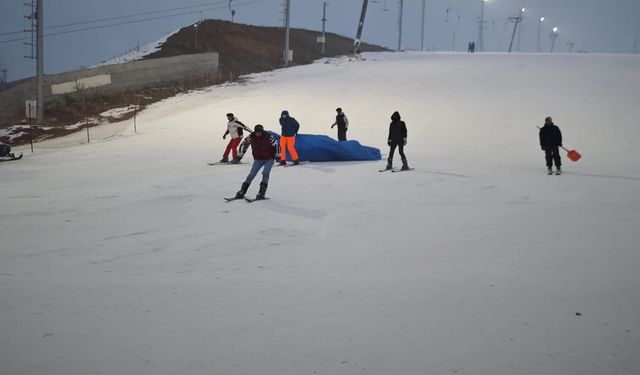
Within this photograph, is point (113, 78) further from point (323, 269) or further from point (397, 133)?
point (323, 269)

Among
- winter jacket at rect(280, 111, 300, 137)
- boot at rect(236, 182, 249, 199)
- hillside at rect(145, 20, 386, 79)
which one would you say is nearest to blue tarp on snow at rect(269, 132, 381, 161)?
winter jacket at rect(280, 111, 300, 137)

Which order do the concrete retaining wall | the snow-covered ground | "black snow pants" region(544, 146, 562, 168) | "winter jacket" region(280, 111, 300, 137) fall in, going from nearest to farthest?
the snow-covered ground
"black snow pants" region(544, 146, 562, 168)
"winter jacket" region(280, 111, 300, 137)
the concrete retaining wall

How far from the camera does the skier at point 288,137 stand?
16.8 m

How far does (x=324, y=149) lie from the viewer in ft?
60.4

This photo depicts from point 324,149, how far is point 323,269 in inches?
430

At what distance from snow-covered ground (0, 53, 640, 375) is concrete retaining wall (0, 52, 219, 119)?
14.2m

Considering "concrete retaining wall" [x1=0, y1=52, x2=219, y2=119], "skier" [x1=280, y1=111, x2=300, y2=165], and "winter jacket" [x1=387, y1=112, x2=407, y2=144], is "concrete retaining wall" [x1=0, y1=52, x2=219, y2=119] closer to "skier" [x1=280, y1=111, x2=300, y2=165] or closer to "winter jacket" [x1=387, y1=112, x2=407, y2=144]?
A: "skier" [x1=280, y1=111, x2=300, y2=165]

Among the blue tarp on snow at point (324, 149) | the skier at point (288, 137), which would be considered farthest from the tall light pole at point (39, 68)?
the skier at point (288, 137)

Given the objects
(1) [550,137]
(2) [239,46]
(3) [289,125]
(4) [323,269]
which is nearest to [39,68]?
(3) [289,125]

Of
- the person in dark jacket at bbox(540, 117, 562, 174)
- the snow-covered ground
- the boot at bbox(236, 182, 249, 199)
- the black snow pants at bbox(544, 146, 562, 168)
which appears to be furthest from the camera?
the black snow pants at bbox(544, 146, 562, 168)

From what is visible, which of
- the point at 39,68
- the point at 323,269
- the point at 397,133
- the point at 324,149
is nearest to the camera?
the point at 323,269

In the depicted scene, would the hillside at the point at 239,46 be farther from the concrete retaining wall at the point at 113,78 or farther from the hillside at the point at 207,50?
the concrete retaining wall at the point at 113,78

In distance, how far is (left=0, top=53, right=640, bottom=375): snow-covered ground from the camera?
5.43 m

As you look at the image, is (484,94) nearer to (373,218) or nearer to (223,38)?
(373,218)
